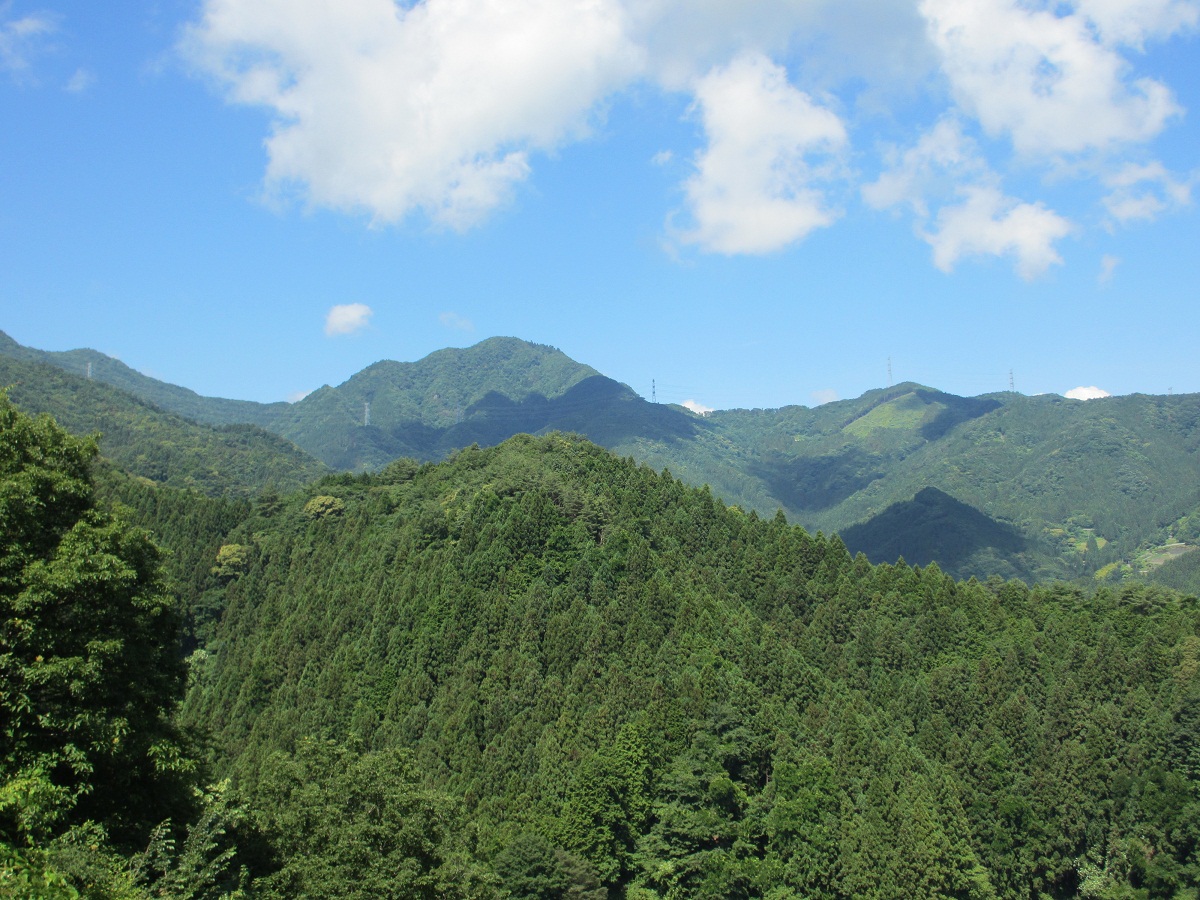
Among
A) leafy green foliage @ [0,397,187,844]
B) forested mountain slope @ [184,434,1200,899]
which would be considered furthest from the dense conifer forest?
forested mountain slope @ [184,434,1200,899]

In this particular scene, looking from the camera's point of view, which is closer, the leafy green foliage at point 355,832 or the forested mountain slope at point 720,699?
the leafy green foliage at point 355,832

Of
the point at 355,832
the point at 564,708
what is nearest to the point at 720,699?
the point at 564,708

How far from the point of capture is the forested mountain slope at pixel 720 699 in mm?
52031

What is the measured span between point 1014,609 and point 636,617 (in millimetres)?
33749

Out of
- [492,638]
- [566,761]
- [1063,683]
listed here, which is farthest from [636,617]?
[1063,683]

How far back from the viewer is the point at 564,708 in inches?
2296

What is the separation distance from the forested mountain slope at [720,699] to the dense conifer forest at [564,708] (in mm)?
256

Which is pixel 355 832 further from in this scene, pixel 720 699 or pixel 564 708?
pixel 720 699

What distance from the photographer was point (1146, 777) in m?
60.4

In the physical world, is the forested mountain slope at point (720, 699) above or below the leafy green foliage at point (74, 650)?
below

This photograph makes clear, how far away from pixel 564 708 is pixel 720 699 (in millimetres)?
9791

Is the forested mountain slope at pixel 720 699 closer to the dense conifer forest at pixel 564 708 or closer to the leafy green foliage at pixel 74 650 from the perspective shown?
the dense conifer forest at pixel 564 708

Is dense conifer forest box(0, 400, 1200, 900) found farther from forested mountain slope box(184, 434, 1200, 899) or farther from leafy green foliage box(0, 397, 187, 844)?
forested mountain slope box(184, 434, 1200, 899)

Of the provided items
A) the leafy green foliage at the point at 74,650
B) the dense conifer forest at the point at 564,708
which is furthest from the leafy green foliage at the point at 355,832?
the leafy green foliage at the point at 74,650
